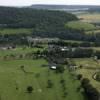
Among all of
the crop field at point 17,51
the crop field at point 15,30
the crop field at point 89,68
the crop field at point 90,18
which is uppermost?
the crop field at point 89,68

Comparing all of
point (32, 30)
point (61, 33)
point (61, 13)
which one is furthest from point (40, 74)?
point (61, 13)

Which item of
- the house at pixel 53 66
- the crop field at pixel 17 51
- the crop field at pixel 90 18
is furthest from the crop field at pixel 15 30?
the crop field at pixel 90 18

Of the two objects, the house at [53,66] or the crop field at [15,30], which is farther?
the crop field at [15,30]

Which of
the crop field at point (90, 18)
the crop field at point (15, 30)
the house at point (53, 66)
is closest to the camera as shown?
the house at point (53, 66)

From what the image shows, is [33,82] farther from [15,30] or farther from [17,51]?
[15,30]

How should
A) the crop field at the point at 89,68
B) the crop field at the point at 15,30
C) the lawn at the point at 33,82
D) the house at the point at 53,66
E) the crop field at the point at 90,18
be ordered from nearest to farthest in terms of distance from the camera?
the lawn at the point at 33,82, the crop field at the point at 89,68, the house at the point at 53,66, the crop field at the point at 15,30, the crop field at the point at 90,18

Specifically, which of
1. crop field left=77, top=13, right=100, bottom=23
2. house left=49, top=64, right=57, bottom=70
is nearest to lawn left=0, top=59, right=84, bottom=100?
house left=49, top=64, right=57, bottom=70

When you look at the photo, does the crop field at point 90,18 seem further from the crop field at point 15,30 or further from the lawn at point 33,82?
the lawn at point 33,82
